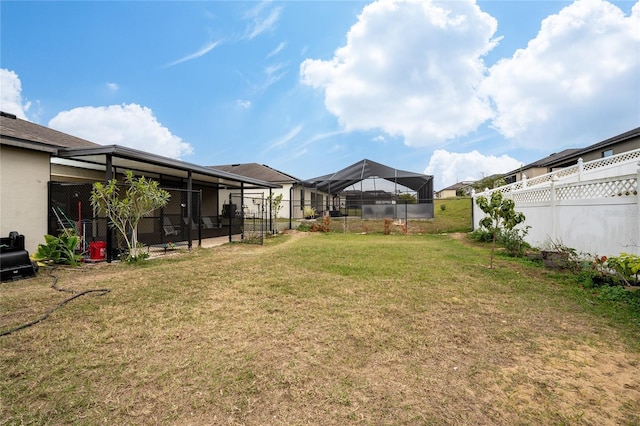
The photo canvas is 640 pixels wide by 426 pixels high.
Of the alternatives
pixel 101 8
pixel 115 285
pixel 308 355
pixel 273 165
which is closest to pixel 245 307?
pixel 308 355

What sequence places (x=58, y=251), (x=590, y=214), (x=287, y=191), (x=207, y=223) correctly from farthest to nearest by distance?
(x=287, y=191) → (x=207, y=223) → (x=58, y=251) → (x=590, y=214)

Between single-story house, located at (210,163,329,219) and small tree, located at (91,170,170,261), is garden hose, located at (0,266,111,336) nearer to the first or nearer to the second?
small tree, located at (91,170,170,261)

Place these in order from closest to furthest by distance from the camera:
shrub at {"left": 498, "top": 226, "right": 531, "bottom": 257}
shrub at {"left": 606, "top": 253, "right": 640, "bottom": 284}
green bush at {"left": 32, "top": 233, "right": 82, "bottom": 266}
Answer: shrub at {"left": 606, "top": 253, "right": 640, "bottom": 284}, green bush at {"left": 32, "top": 233, "right": 82, "bottom": 266}, shrub at {"left": 498, "top": 226, "right": 531, "bottom": 257}

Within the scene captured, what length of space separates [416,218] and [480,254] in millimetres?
8131

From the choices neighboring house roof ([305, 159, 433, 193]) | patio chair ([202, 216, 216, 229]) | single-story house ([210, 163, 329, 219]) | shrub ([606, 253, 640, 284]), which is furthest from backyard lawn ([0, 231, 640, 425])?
single-story house ([210, 163, 329, 219])

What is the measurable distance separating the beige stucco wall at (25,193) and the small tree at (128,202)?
150 cm

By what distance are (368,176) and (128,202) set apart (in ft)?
42.3

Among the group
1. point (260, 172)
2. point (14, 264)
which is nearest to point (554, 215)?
point (14, 264)

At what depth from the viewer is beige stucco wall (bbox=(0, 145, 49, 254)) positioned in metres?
6.33

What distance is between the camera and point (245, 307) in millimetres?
3707

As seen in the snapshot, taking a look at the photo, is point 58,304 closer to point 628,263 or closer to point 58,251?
point 58,251

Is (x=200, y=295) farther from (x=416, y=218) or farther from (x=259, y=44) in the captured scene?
(x=416, y=218)

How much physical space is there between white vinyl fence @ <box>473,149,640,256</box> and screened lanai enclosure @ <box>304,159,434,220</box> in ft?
24.3

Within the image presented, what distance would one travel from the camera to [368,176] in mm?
16953
